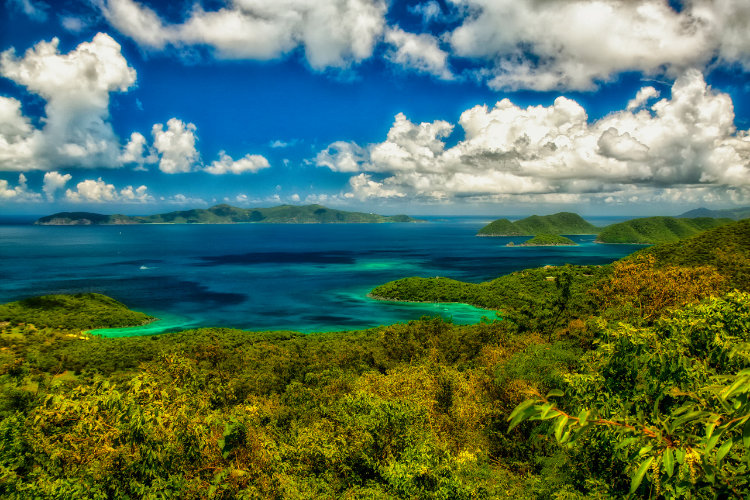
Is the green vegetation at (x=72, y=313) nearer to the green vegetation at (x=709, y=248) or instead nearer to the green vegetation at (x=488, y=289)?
the green vegetation at (x=488, y=289)

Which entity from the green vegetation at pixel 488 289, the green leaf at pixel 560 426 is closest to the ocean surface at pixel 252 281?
the green vegetation at pixel 488 289

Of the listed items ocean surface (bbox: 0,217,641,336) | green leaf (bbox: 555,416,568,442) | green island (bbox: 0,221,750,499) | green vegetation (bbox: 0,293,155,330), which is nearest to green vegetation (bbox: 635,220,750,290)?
ocean surface (bbox: 0,217,641,336)

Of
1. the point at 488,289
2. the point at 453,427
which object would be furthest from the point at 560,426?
the point at 488,289

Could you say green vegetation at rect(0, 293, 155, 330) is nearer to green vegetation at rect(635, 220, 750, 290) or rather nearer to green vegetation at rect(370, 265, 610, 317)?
green vegetation at rect(370, 265, 610, 317)

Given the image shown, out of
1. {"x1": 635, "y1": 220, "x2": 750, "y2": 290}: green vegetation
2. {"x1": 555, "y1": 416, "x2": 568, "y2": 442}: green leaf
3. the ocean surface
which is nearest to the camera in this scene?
{"x1": 555, "y1": 416, "x2": 568, "y2": 442}: green leaf

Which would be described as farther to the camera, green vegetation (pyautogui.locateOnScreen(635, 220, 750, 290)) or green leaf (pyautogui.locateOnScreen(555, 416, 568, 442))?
green vegetation (pyautogui.locateOnScreen(635, 220, 750, 290))

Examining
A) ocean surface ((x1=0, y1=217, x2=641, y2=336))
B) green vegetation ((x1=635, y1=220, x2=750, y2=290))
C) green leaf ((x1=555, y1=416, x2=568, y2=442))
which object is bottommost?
ocean surface ((x1=0, y1=217, x2=641, y2=336))

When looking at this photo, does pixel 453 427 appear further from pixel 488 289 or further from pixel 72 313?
pixel 72 313

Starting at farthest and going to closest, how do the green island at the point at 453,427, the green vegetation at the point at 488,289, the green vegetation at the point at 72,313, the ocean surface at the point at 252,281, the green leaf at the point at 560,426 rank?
the green vegetation at the point at 488,289 → the ocean surface at the point at 252,281 → the green vegetation at the point at 72,313 → the green island at the point at 453,427 → the green leaf at the point at 560,426
